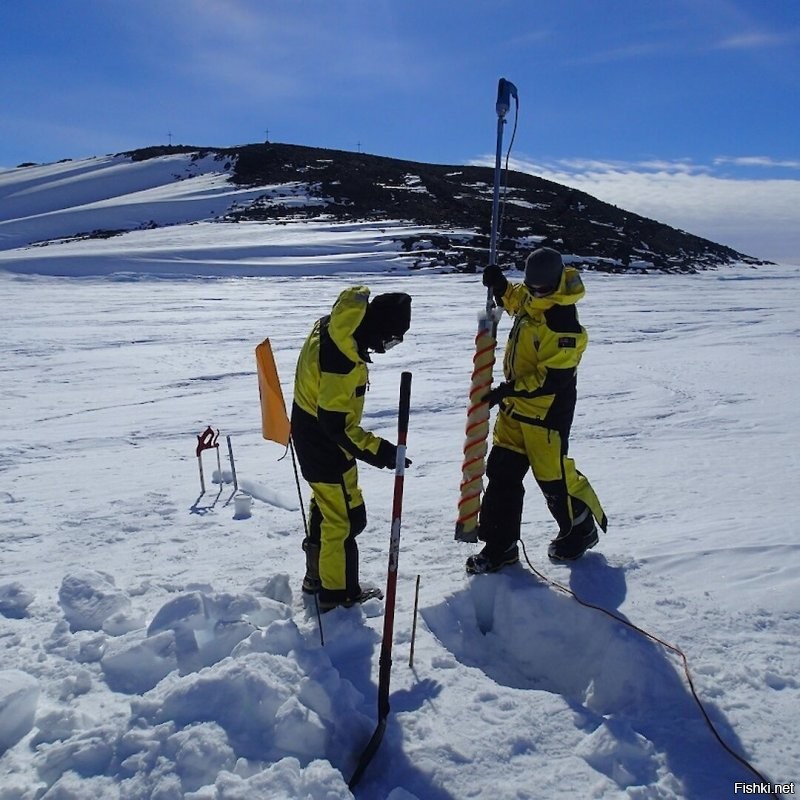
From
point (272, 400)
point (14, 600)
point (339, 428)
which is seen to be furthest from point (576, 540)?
point (14, 600)

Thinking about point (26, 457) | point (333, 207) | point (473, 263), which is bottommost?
point (26, 457)

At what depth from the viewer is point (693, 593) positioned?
12.1 feet

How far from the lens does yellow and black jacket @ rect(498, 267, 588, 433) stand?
3785 millimetres

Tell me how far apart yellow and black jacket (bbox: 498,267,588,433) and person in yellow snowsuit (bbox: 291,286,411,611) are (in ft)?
3.16

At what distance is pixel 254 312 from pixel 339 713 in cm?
1599

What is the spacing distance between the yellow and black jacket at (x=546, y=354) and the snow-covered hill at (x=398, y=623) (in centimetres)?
103

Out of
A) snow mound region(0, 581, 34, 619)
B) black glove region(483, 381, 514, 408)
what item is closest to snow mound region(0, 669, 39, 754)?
snow mound region(0, 581, 34, 619)

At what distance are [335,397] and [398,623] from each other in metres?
1.30

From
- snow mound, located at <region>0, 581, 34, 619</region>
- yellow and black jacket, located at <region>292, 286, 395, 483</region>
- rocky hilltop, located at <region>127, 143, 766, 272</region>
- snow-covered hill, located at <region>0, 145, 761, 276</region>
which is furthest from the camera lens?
rocky hilltop, located at <region>127, 143, 766, 272</region>

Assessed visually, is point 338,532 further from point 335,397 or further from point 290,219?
point 290,219

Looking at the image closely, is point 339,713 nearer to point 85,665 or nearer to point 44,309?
point 85,665

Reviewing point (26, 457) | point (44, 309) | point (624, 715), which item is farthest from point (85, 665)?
point (44, 309)

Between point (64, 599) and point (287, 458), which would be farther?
point (287, 458)

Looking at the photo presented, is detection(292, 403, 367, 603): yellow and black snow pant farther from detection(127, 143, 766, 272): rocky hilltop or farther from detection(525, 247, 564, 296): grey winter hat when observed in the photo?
detection(127, 143, 766, 272): rocky hilltop
